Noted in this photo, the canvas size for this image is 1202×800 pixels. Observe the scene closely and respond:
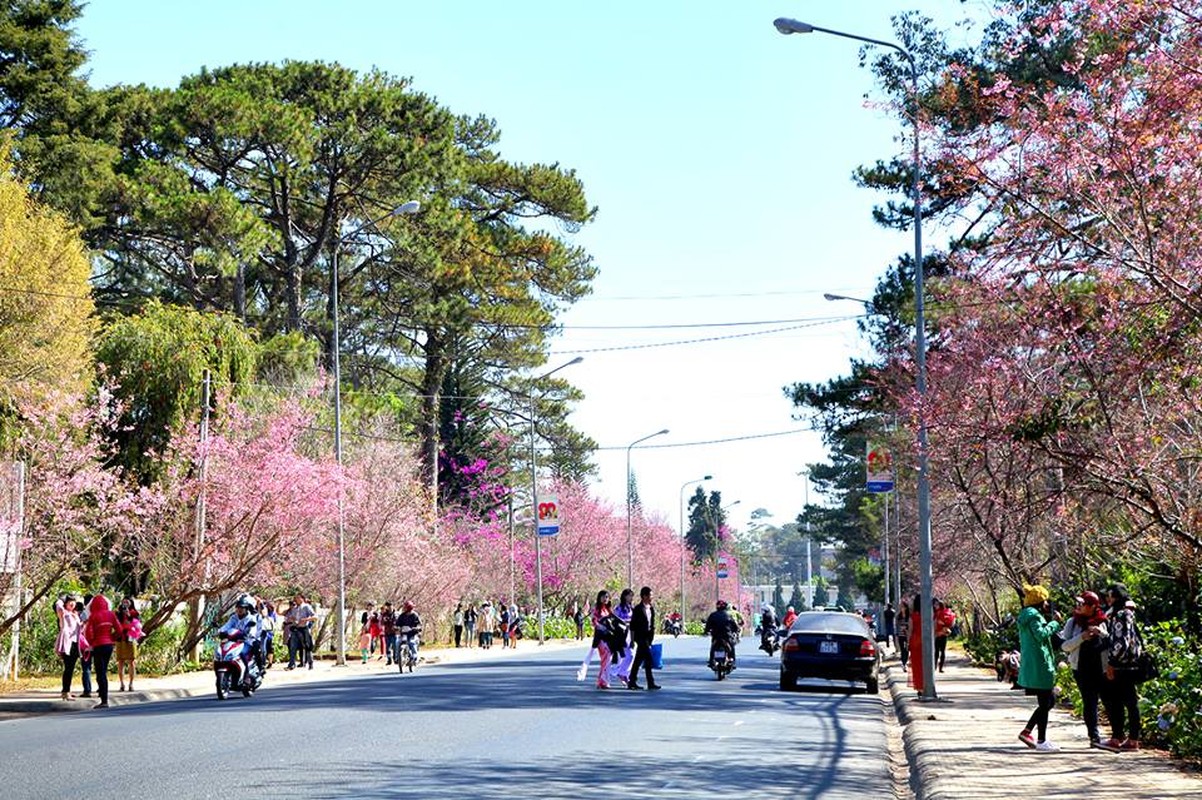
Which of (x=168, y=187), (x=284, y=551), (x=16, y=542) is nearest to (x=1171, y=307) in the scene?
(x=16, y=542)

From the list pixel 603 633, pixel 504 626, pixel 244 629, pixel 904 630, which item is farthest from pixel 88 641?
pixel 504 626

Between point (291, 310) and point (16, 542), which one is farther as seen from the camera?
point (291, 310)

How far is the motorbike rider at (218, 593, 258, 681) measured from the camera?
93.2ft

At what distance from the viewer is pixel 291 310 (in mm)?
58656

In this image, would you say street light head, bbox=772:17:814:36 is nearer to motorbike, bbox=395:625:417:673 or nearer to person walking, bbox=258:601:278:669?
person walking, bbox=258:601:278:669

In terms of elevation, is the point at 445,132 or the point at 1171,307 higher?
the point at 445,132

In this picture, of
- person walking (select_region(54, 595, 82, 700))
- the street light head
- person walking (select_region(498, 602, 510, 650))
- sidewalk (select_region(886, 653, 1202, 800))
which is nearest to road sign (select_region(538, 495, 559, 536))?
person walking (select_region(498, 602, 510, 650))

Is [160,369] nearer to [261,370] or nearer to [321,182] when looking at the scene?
[261,370]

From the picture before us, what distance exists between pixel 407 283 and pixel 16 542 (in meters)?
31.8

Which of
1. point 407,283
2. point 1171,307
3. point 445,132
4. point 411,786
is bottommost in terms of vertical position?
point 411,786

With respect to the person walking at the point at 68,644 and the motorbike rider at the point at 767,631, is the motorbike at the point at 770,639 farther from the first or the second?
the person walking at the point at 68,644

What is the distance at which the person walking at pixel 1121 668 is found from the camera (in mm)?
17094

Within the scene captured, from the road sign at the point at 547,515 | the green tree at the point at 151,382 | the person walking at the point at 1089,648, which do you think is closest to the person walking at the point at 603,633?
the person walking at the point at 1089,648

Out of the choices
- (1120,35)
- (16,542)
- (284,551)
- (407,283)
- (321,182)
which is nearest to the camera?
(1120,35)
